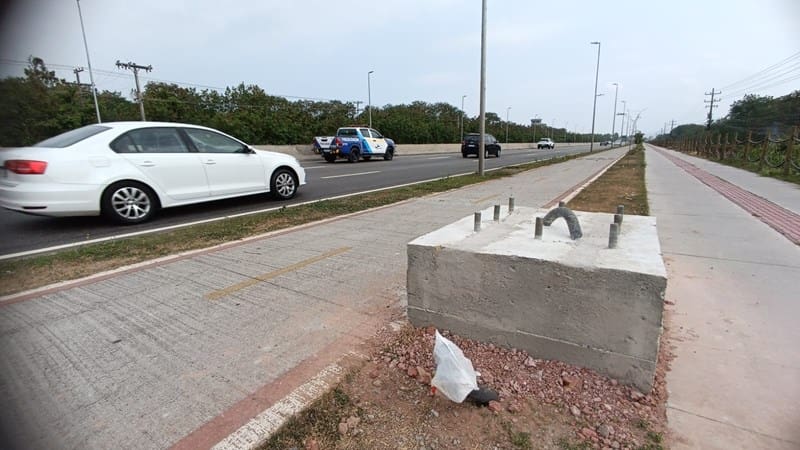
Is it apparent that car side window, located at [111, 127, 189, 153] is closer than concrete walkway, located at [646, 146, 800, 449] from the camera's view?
No

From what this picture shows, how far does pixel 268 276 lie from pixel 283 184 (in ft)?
16.3

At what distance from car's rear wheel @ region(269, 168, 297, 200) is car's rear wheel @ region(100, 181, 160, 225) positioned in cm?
238

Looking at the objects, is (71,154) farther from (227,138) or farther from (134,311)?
(134,311)

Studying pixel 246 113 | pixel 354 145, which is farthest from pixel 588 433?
pixel 246 113

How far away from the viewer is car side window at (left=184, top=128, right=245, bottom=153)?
6910 mm

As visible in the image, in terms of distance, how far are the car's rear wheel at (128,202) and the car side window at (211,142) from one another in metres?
1.19

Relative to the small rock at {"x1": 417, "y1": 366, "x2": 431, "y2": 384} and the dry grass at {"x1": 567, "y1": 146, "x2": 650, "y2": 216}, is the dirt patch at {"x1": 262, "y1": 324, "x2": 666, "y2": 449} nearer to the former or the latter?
the small rock at {"x1": 417, "y1": 366, "x2": 431, "y2": 384}

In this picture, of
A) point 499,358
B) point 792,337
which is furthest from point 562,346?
point 792,337

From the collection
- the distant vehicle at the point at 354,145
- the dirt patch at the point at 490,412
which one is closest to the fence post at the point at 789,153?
the dirt patch at the point at 490,412

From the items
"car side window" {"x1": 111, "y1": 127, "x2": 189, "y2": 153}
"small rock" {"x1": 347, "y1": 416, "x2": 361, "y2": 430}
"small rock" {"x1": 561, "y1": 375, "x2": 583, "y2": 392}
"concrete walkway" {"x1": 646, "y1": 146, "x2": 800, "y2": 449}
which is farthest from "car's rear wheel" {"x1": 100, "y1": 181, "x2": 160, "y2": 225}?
"concrete walkway" {"x1": 646, "y1": 146, "x2": 800, "y2": 449}

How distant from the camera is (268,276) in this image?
3895 mm

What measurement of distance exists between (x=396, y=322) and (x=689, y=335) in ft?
6.89

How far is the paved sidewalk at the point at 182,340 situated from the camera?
6.36 feet

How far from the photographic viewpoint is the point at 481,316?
247cm
